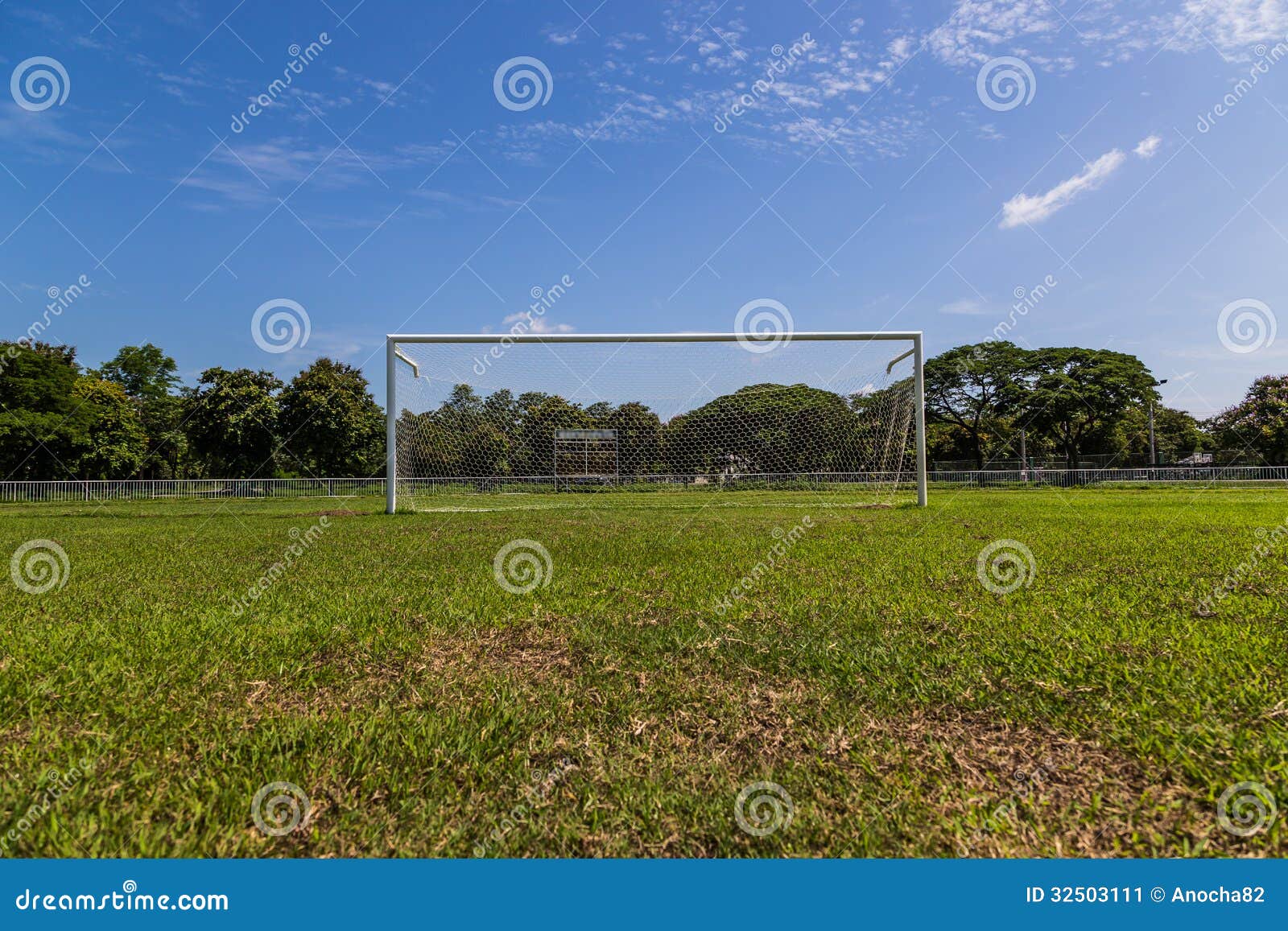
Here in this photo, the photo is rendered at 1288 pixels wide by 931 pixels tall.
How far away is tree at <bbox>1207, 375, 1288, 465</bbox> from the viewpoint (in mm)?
37531

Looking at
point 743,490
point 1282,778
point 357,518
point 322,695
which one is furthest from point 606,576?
point 743,490

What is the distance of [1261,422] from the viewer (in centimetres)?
3869

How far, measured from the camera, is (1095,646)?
10.0 ft

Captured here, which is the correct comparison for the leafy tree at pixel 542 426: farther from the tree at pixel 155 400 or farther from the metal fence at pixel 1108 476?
the tree at pixel 155 400

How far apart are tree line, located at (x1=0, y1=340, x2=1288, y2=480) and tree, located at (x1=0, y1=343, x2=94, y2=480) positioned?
78 millimetres

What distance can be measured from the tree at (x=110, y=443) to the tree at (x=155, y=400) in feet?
9.71

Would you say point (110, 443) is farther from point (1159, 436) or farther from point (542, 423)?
point (1159, 436)

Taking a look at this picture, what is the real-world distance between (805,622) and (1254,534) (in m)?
7.03

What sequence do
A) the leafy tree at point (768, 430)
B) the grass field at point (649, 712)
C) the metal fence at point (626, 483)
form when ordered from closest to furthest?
1. the grass field at point (649, 712)
2. the leafy tree at point (768, 430)
3. the metal fence at point (626, 483)

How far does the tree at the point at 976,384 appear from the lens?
129 ft

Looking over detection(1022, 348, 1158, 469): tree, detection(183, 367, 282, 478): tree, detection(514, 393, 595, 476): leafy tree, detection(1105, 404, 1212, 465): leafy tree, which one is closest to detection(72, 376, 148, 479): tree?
detection(183, 367, 282, 478): tree

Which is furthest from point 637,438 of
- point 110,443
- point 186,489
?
point 110,443

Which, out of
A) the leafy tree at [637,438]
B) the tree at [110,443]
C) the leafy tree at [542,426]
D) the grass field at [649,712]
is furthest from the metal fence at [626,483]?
the grass field at [649,712]

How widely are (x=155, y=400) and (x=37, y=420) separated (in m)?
13.1
